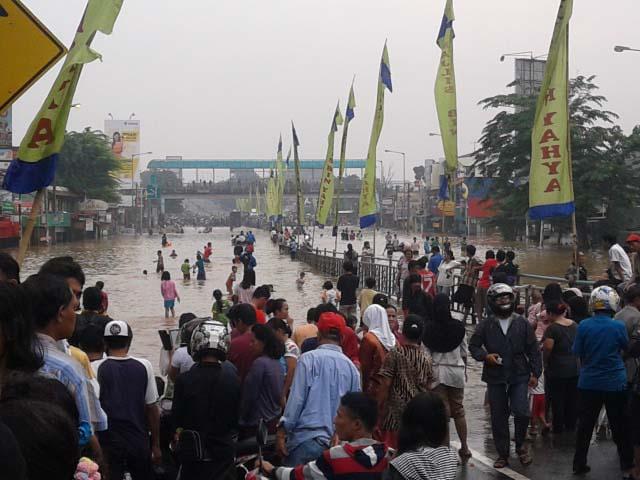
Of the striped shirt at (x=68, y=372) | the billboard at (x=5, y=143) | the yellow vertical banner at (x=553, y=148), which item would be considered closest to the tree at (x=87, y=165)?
the billboard at (x=5, y=143)

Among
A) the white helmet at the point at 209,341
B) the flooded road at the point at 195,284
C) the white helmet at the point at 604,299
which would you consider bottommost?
the flooded road at the point at 195,284

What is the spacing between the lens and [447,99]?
18047 mm

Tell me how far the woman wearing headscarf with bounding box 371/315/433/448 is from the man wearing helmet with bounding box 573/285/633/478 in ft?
4.88

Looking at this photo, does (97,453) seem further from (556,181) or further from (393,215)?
(393,215)

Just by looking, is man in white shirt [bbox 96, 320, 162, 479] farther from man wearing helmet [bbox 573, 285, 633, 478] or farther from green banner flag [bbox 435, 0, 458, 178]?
green banner flag [bbox 435, 0, 458, 178]

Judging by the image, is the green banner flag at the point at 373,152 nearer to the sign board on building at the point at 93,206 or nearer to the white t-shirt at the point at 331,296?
the white t-shirt at the point at 331,296

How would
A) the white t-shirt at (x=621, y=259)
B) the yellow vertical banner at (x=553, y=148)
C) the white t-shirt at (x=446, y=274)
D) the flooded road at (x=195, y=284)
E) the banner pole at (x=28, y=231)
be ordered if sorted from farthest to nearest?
the white t-shirt at (x=446, y=274) → the white t-shirt at (x=621, y=259) → the flooded road at (x=195, y=284) → the yellow vertical banner at (x=553, y=148) → the banner pole at (x=28, y=231)

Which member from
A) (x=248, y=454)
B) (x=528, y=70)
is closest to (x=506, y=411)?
(x=248, y=454)

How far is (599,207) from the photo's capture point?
4494cm

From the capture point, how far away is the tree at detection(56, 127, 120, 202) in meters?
A: 83.1

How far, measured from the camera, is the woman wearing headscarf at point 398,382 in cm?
662

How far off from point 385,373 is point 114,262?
4088 centimetres

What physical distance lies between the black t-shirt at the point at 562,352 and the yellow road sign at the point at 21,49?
5666 mm

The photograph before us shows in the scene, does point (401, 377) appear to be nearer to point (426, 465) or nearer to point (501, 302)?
point (501, 302)
